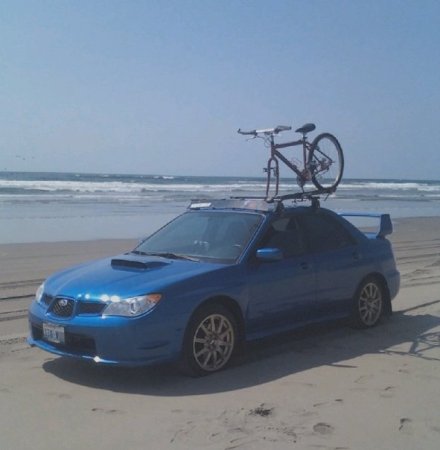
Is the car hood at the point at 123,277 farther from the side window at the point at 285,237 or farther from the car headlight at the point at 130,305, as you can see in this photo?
the side window at the point at 285,237

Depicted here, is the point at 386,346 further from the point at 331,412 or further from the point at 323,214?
the point at 331,412

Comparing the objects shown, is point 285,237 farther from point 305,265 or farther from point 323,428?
point 323,428

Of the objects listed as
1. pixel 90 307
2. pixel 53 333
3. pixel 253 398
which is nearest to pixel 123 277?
pixel 90 307

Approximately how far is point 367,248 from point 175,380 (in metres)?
3.03

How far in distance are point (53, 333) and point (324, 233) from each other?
3.11m

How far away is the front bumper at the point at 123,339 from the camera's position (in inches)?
192

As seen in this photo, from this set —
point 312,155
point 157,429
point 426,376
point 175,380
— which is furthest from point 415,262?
point 157,429

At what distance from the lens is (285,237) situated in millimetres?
6328

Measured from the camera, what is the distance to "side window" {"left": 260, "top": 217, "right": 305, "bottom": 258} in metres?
6.14

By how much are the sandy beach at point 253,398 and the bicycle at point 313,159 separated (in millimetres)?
2119

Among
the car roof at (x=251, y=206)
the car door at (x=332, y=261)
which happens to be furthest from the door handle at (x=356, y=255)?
the car roof at (x=251, y=206)

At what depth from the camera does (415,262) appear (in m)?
12.9

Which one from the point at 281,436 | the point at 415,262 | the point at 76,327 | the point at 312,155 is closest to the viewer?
the point at 281,436

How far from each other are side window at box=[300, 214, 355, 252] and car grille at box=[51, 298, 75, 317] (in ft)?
8.59
